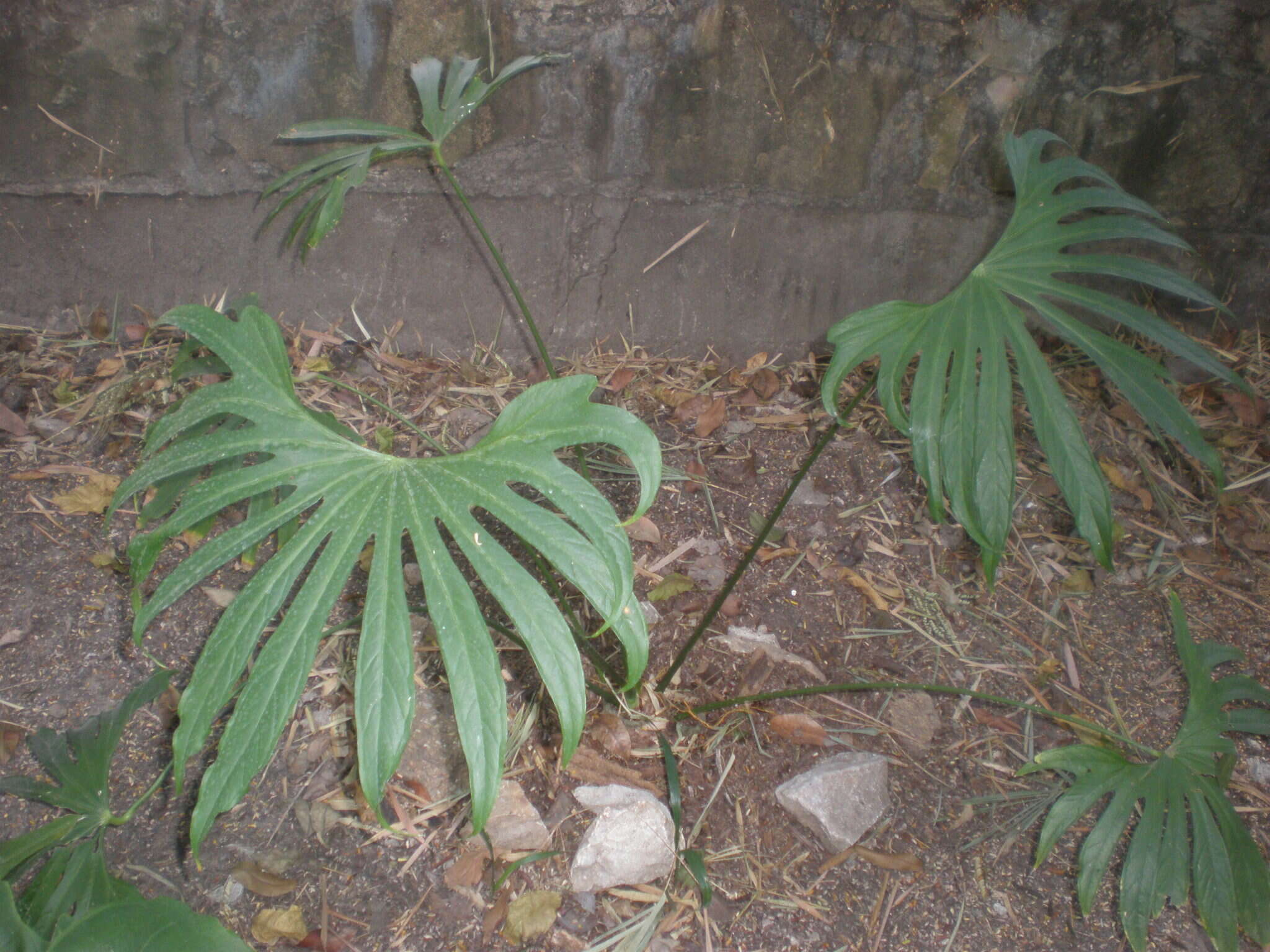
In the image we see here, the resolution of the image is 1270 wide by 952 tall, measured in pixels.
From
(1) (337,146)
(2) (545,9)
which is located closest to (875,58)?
(2) (545,9)

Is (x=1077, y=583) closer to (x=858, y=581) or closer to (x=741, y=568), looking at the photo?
(x=858, y=581)

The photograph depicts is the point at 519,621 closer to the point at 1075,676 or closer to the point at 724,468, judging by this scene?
the point at 724,468

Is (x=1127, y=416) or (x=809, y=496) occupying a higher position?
(x=1127, y=416)

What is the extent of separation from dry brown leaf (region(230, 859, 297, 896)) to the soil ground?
0.02 m

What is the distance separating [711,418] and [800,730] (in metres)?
0.79

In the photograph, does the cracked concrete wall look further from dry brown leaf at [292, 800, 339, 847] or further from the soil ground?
dry brown leaf at [292, 800, 339, 847]

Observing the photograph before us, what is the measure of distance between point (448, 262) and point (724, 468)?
0.81 m

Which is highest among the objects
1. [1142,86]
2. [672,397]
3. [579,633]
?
[1142,86]

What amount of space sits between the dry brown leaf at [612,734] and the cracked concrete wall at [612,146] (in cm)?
99

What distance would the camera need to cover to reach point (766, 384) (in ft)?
6.85

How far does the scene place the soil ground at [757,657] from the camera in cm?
126

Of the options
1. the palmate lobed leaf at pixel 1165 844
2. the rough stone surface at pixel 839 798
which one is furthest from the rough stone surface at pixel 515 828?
the palmate lobed leaf at pixel 1165 844

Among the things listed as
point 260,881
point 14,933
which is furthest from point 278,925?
point 14,933

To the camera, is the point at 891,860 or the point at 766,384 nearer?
the point at 891,860
